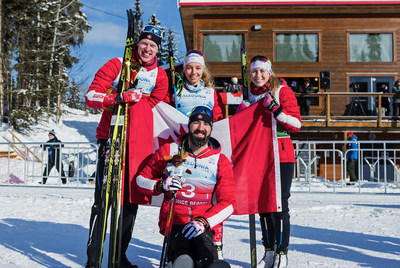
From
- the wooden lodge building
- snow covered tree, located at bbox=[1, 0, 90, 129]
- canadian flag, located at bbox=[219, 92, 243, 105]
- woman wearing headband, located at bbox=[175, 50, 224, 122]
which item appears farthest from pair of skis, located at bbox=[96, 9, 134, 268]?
snow covered tree, located at bbox=[1, 0, 90, 129]

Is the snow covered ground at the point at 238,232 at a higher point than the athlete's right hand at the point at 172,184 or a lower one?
lower

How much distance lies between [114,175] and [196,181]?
69 centimetres

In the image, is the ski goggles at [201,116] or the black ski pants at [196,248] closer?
the black ski pants at [196,248]

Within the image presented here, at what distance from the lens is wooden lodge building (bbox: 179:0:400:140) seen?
17125 millimetres

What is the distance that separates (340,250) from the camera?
433 centimetres

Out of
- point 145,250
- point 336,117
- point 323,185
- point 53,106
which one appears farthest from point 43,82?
point 145,250

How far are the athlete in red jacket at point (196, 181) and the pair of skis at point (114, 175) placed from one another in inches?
8.6

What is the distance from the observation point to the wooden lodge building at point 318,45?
1712 cm

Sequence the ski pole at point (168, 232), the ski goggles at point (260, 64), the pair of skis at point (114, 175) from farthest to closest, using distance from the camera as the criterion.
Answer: the ski goggles at point (260, 64) < the pair of skis at point (114, 175) < the ski pole at point (168, 232)

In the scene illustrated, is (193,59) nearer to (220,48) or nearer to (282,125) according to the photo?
(282,125)

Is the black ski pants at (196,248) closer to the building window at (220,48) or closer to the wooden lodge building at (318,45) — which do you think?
the wooden lodge building at (318,45)

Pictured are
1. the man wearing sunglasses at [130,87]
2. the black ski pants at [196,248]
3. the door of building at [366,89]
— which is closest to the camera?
the black ski pants at [196,248]

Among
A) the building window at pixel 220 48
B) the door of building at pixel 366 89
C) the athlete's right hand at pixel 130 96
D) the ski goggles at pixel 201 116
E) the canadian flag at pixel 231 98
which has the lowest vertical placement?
the ski goggles at pixel 201 116

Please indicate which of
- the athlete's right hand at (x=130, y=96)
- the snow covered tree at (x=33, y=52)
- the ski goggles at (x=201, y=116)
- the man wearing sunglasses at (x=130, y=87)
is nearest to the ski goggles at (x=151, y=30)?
the man wearing sunglasses at (x=130, y=87)
